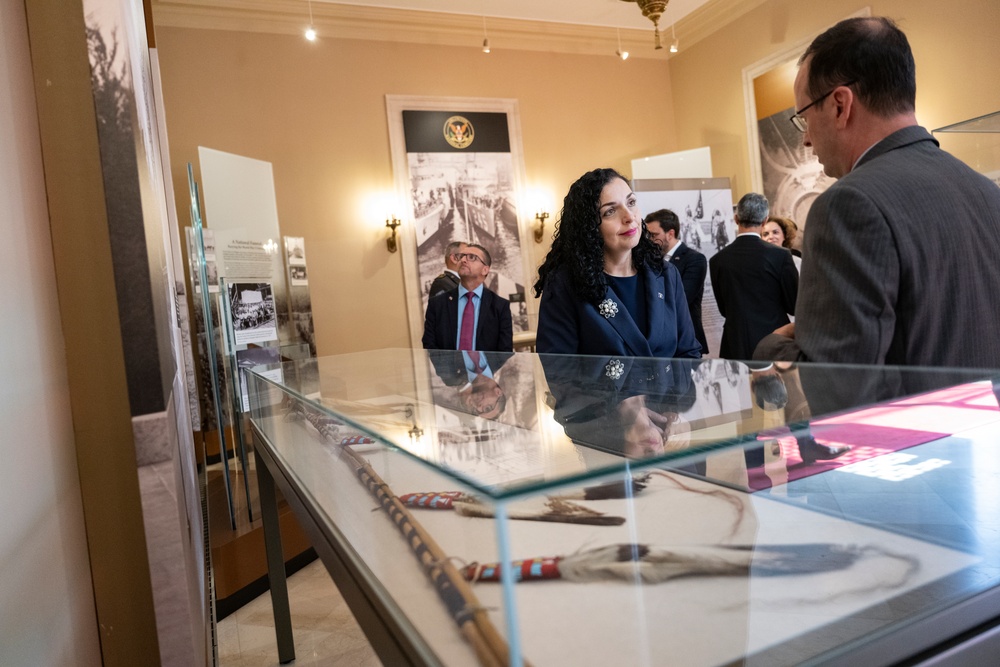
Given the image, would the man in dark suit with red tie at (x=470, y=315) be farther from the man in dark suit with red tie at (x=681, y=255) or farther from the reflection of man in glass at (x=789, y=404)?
the reflection of man in glass at (x=789, y=404)

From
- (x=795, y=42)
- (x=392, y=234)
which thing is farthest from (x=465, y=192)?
(x=795, y=42)

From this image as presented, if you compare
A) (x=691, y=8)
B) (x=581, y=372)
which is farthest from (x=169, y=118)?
(x=581, y=372)

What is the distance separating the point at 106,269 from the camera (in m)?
1.35

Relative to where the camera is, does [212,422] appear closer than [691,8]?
Yes

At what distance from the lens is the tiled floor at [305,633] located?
2.68 metres

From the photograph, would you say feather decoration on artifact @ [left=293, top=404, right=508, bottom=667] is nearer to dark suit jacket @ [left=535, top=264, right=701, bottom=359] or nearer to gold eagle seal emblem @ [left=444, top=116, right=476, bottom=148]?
dark suit jacket @ [left=535, top=264, right=701, bottom=359]

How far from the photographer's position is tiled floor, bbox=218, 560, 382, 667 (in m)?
2.68

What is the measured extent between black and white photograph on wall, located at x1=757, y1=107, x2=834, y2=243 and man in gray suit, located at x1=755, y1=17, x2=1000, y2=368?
664 cm

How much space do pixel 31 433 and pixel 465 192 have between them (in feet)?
24.8

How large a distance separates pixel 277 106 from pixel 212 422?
345 centimetres

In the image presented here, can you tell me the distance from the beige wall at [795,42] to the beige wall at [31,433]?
699 cm

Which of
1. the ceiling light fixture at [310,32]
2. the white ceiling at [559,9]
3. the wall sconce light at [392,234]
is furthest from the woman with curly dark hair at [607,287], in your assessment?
the white ceiling at [559,9]

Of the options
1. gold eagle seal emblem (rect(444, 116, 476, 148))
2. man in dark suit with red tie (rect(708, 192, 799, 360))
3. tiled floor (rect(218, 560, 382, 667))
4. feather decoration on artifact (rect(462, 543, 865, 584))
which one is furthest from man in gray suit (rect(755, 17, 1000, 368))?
gold eagle seal emblem (rect(444, 116, 476, 148))

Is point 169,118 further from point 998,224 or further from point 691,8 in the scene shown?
point 998,224
